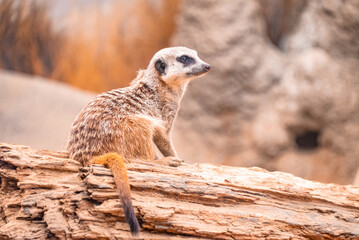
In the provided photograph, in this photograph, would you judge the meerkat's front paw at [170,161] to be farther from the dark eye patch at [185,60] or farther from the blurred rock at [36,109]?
the blurred rock at [36,109]

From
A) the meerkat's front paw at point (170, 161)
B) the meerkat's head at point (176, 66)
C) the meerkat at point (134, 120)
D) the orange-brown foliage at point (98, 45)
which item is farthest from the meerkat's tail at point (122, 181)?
the orange-brown foliage at point (98, 45)

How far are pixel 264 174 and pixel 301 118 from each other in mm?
2692

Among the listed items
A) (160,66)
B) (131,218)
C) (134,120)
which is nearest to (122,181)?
(131,218)

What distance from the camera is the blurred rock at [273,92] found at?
4.66 m

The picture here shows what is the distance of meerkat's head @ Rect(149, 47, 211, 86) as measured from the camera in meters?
2.43

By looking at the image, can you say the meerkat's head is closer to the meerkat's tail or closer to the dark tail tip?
the meerkat's tail

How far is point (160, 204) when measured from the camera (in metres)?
1.84

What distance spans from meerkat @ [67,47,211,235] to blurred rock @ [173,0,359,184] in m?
2.39

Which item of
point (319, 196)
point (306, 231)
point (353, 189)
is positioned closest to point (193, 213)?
point (306, 231)

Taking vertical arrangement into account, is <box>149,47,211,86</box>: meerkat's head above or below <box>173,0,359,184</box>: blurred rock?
below

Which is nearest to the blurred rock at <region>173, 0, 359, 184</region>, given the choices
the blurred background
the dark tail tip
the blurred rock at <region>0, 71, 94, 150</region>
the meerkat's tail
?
the blurred background

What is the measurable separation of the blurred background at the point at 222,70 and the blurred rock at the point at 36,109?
0.02 metres

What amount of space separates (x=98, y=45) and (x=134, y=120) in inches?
159

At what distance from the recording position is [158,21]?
231 inches
